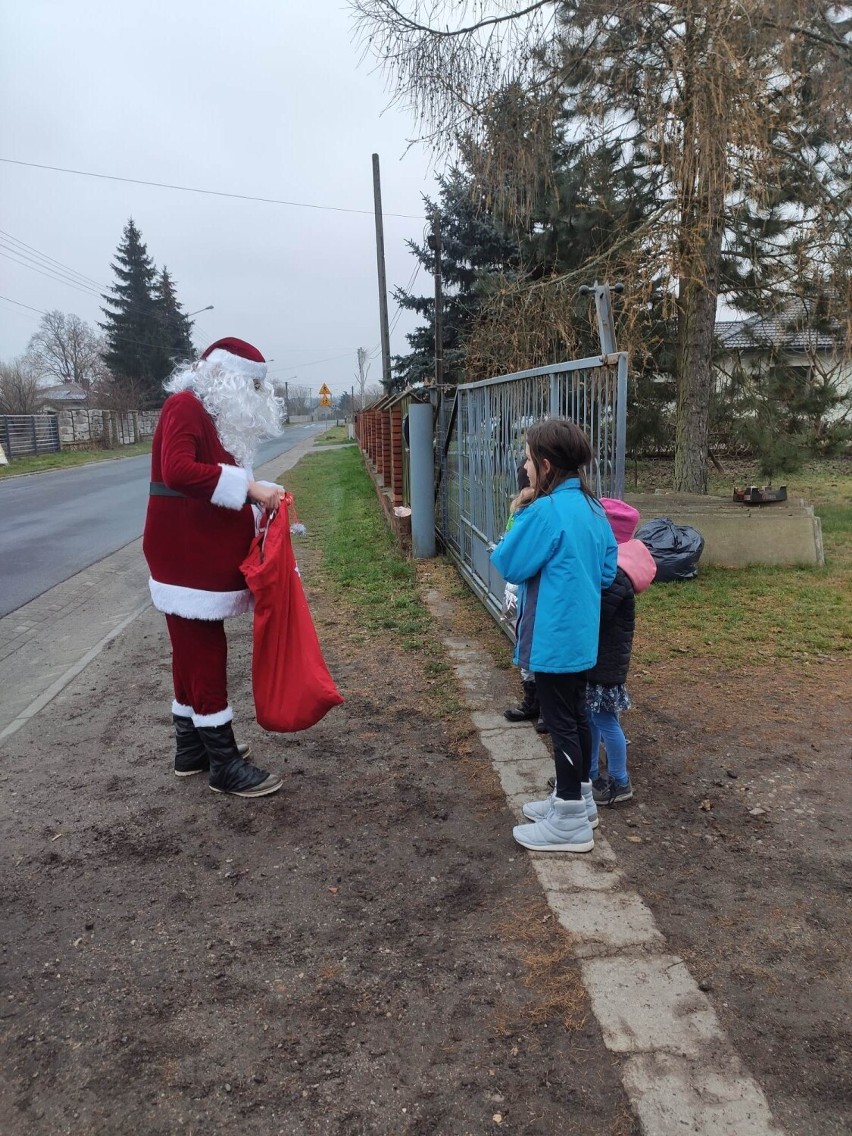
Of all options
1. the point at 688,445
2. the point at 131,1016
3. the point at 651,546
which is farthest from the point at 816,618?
the point at 131,1016

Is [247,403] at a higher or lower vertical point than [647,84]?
lower

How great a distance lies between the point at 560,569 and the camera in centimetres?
269

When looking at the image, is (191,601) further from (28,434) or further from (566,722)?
(28,434)

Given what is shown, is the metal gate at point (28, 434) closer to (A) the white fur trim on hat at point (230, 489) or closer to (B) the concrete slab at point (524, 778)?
(A) the white fur trim on hat at point (230, 489)

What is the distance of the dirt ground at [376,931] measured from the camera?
1.89 metres

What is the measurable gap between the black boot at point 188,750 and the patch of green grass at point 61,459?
2248cm

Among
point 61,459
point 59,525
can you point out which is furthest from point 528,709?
point 61,459

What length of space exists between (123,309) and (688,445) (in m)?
51.3

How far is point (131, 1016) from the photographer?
2156 mm

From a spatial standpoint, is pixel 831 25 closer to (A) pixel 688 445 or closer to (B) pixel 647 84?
(B) pixel 647 84

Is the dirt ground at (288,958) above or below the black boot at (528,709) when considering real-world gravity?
below

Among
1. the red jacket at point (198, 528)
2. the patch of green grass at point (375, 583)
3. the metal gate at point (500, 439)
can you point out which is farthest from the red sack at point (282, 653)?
the metal gate at point (500, 439)

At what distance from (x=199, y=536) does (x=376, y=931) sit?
166 cm

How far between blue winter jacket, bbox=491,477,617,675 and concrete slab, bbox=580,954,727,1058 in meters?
0.93
